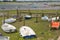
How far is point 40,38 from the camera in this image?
2262 cm

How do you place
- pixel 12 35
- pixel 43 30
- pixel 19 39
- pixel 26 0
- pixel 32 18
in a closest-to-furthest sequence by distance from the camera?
pixel 19 39, pixel 12 35, pixel 43 30, pixel 32 18, pixel 26 0

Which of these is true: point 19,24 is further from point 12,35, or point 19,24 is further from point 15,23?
point 12,35

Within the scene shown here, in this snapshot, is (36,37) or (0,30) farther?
(0,30)

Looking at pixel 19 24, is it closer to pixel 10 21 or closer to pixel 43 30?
pixel 10 21

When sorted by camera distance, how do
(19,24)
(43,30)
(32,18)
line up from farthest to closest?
(32,18)
(19,24)
(43,30)

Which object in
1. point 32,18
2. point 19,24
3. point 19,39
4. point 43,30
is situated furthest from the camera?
point 32,18

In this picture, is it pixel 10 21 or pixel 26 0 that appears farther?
pixel 26 0

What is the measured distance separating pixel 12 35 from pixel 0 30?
132 inches

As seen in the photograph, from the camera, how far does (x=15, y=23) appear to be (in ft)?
98.9

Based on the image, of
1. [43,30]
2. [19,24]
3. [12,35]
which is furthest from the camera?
[19,24]

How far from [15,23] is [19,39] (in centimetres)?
Answer: 825

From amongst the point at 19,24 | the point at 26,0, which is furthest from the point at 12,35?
the point at 26,0

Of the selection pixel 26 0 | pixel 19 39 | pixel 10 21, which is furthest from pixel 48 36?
pixel 26 0

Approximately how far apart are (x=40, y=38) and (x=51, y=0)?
145 ft
